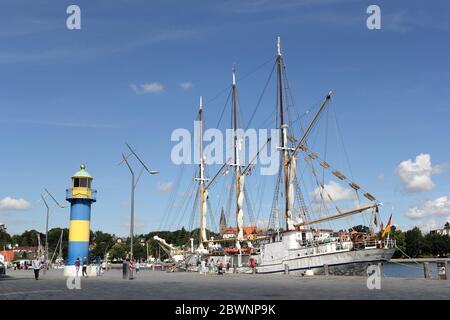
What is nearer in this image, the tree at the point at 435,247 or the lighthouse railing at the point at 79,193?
the lighthouse railing at the point at 79,193

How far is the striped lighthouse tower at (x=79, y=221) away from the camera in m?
51.7

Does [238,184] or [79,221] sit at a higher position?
[238,184]

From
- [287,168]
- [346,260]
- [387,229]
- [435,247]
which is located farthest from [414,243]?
[387,229]

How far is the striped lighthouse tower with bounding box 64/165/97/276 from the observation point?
→ 169ft

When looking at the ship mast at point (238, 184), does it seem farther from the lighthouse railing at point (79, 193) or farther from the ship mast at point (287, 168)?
the lighthouse railing at point (79, 193)

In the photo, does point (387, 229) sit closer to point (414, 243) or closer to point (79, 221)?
point (79, 221)

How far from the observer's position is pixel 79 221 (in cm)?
5191

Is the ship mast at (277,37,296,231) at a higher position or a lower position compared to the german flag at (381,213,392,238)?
higher

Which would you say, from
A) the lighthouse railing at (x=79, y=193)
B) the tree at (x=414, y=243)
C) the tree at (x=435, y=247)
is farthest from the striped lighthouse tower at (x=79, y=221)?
the tree at (x=435, y=247)

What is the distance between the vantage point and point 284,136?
232 feet

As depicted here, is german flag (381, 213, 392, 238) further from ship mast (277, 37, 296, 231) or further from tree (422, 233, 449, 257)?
tree (422, 233, 449, 257)

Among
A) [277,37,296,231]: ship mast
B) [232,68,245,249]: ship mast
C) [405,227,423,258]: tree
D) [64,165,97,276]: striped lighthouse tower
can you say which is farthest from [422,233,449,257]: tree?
[64,165,97,276]: striped lighthouse tower
